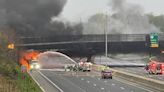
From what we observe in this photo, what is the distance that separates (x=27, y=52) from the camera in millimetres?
100062

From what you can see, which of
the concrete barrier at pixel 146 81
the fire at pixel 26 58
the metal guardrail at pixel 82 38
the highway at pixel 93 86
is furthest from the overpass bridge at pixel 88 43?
the highway at pixel 93 86

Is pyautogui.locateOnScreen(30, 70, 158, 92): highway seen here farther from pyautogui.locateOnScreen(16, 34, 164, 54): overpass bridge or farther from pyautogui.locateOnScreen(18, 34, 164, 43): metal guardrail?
pyautogui.locateOnScreen(16, 34, 164, 54): overpass bridge

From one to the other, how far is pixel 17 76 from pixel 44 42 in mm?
48940

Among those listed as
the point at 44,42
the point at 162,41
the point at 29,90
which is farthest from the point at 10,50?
the point at 29,90

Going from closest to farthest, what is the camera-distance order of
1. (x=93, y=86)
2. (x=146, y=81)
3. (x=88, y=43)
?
(x=93, y=86) → (x=146, y=81) → (x=88, y=43)

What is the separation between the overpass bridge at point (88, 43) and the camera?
4045 inches

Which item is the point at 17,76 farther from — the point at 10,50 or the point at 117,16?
the point at 117,16

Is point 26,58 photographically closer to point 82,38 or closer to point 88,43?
point 82,38

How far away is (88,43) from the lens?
358 feet

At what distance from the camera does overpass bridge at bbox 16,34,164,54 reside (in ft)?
337

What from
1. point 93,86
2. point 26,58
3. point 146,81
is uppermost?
point 26,58

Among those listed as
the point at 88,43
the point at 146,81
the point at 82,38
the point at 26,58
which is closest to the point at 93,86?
the point at 146,81

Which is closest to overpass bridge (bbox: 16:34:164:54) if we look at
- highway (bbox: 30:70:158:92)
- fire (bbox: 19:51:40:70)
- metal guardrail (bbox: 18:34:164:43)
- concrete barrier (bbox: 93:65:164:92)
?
metal guardrail (bbox: 18:34:164:43)

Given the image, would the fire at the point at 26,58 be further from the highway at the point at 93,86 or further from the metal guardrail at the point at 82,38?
the highway at the point at 93,86
